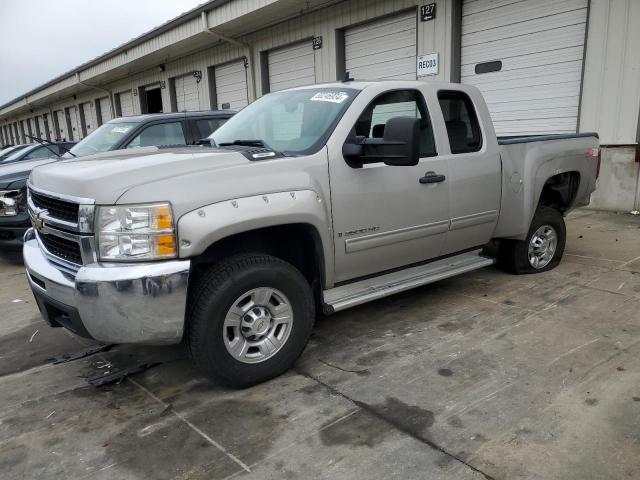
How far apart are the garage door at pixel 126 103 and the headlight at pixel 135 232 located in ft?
74.0

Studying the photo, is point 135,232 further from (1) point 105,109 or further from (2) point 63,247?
(1) point 105,109

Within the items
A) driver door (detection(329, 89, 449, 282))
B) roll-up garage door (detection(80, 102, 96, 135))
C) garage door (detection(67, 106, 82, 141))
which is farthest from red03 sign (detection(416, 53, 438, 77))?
garage door (detection(67, 106, 82, 141))

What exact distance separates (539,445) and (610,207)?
737 centimetres

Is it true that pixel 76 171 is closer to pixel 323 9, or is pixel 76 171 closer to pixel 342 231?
pixel 342 231

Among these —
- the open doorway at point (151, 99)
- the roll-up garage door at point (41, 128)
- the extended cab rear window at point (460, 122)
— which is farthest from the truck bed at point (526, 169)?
the roll-up garage door at point (41, 128)

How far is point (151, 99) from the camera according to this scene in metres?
22.6

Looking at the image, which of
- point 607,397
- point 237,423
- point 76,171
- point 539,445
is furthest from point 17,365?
point 607,397

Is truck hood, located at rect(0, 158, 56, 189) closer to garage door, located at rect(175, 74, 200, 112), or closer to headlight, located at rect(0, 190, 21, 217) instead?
headlight, located at rect(0, 190, 21, 217)

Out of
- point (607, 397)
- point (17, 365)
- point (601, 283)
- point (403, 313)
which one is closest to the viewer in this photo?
point (607, 397)

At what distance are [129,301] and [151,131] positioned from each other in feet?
14.9

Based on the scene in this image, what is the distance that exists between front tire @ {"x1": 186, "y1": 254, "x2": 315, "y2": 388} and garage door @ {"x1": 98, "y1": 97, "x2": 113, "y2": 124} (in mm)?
25314

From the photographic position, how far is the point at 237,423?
285 centimetres

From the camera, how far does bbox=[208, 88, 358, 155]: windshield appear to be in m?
3.61

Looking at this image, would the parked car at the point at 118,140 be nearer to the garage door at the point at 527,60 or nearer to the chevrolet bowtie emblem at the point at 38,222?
the chevrolet bowtie emblem at the point at 38,222
